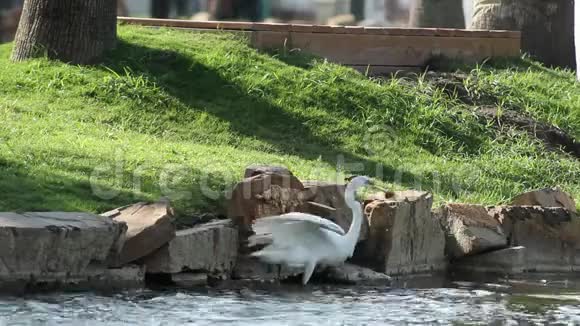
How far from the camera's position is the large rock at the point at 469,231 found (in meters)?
8.96

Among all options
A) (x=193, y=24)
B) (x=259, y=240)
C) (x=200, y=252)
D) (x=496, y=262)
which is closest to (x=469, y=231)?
(x=496, y=262)

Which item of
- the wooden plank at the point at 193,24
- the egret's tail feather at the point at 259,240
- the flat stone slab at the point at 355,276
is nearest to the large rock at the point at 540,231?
the flat stone slab at the point at 355,276

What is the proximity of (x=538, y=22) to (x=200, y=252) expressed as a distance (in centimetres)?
786

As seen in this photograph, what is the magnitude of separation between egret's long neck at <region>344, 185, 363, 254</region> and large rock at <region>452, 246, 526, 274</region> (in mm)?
1141

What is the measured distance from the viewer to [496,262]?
9031 mm

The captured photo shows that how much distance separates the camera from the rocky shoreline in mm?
7391

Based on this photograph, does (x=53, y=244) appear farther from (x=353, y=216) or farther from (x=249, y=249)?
(x=353, y=216)

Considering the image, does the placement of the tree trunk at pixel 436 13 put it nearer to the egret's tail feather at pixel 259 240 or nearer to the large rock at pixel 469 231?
the large rock at pixel 469 231

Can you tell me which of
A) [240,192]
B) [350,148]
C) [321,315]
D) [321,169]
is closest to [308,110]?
[350,148]

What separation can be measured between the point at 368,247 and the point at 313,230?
709 mm

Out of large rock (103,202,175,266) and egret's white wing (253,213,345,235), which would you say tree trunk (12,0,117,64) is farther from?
egret's white wing (253,213,345,235)

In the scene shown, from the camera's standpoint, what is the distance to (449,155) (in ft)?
36.6

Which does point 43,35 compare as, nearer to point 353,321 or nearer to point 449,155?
point 449,155

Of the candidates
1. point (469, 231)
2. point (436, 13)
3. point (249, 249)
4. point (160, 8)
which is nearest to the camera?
point (249, 249)
